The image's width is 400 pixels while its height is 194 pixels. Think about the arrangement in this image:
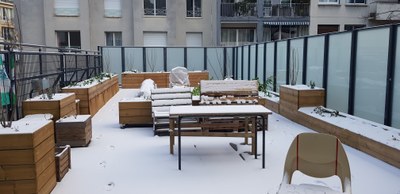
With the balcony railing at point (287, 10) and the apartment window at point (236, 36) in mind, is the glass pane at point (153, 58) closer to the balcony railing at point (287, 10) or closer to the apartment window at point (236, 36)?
the apartment window at point (236, 36)

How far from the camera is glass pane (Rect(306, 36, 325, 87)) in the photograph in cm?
870

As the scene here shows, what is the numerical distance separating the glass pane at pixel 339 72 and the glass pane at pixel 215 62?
11234 mm

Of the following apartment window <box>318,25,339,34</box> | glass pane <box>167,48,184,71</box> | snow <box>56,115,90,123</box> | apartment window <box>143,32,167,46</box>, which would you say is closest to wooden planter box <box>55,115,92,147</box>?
snow <box>56,115,90,123</box>

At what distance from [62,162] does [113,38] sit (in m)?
20.0

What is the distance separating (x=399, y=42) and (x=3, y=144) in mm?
5570

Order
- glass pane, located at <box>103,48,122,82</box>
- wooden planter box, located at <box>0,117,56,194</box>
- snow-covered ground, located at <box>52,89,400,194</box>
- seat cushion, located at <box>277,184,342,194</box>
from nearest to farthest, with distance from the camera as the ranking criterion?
seat cushion, located at <box>277,184,342,194</box>, wooden planter box, located at <box>0,117,56,194</box>, snow-covered ground, located at <box>52,89,400,194</box>, glass pane, located at <box>103,48,122,82</box>

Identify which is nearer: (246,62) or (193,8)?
(246,62)

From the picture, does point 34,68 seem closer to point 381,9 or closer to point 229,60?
point 229,60

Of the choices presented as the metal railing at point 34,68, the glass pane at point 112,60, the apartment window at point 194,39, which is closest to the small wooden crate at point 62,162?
the metal railing at point 34,68

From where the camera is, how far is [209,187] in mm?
4289

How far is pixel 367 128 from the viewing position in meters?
6.04

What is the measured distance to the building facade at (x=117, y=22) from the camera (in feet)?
74.0

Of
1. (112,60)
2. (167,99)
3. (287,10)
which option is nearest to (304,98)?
(167,99)

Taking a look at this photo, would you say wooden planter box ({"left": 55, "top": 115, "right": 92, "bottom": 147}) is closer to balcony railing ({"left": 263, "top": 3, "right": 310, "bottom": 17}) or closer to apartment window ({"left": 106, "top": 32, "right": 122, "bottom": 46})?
apartment window ({"left": 106, "top": 32, "right": 122, "bottom": 46})
